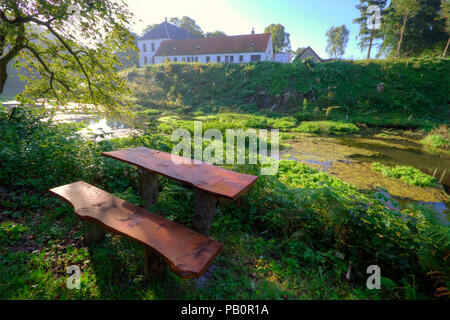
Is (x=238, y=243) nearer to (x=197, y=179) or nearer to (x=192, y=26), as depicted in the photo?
(x=197, y=179)

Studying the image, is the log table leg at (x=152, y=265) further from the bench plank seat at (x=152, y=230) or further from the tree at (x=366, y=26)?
the tree at (x=366, y=26)

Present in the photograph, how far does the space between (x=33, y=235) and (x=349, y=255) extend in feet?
14.0

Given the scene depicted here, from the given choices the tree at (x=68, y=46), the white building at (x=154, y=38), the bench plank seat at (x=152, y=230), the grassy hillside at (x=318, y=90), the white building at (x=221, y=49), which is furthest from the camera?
the white building at (x=154, y=38)

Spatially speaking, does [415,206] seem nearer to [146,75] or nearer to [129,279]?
[129,279]

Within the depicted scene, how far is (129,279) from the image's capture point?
93.6 inches

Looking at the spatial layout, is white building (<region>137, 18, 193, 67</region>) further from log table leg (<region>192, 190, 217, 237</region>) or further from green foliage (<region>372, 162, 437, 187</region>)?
log table leg (<region>192, 190, 217, 237</region>)

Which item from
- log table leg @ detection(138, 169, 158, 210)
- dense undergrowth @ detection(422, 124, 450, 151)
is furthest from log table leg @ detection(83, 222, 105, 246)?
dense undergrowth @ detection(422, 124, 450, 151)

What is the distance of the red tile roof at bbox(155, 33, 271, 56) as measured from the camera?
118ft

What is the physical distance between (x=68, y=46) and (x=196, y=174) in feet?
18.5

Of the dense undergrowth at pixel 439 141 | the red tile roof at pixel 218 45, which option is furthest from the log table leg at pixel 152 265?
the red tile roof at pixel 218 45

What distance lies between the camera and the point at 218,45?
38125 millimetres

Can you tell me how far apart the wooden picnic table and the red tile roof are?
1458 inches

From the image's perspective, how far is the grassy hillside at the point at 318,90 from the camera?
18.3m

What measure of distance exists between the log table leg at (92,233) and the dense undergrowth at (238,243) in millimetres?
125
